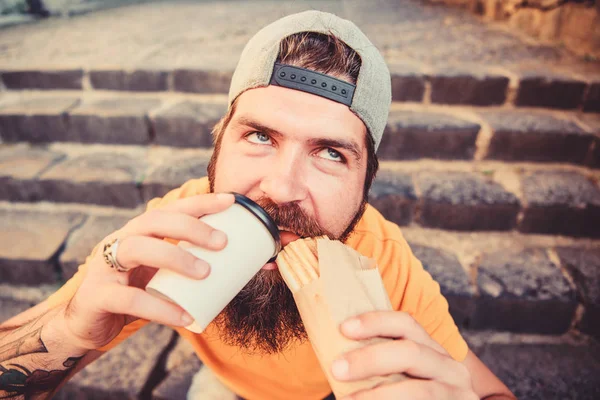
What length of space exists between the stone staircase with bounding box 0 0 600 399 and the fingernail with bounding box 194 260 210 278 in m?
1.22

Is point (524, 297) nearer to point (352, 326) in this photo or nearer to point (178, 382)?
point (352, 326)

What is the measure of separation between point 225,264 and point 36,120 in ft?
8.58

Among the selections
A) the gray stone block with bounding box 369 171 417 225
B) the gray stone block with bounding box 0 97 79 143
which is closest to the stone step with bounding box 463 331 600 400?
the gray stone block with bounding box 369 171 417 225

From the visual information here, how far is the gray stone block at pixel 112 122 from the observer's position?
2.37 meters

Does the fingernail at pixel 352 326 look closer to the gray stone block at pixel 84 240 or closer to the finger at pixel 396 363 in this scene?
the finger at pixel 396 363

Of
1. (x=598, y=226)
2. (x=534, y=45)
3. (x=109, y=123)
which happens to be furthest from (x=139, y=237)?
(x=534, y=45)

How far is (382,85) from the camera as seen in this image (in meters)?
1.17

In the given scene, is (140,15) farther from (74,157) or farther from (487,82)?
(487,82)

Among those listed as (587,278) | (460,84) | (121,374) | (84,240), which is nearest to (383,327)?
(121,374)

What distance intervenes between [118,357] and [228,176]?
4.26ft

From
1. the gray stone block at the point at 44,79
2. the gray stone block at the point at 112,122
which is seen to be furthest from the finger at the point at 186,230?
the gray stone block at the point at 44,79

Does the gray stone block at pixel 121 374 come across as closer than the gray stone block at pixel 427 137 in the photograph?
Yes

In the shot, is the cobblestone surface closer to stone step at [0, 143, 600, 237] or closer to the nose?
stone step at [0, 143, 600, 237]

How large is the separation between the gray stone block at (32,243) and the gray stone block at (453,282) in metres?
2.13
